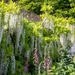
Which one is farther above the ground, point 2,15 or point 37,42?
point 2,15

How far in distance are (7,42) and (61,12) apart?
14281 mm

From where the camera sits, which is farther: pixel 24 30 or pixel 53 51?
pixel 53 51

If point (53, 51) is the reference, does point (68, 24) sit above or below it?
above

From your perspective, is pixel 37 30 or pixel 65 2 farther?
pixel 65 2

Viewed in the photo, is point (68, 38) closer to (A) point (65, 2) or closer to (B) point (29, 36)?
(B) point (29, 36)

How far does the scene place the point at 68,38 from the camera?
14.2 m

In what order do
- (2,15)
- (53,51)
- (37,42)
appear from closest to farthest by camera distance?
(2,15) < (37,42) < (53,51)

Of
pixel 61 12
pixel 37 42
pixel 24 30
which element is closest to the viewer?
pixel 24 30

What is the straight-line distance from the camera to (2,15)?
9.73 metres

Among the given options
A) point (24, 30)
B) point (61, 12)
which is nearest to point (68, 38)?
point (24, 30)

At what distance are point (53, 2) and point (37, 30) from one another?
12.6 meters

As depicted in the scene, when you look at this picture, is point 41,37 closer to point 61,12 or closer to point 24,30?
point 24,30

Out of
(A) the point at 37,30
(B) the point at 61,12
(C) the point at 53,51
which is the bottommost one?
(C) the point at 53,51

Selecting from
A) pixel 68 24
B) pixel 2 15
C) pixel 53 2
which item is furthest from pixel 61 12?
pixel 2 15
